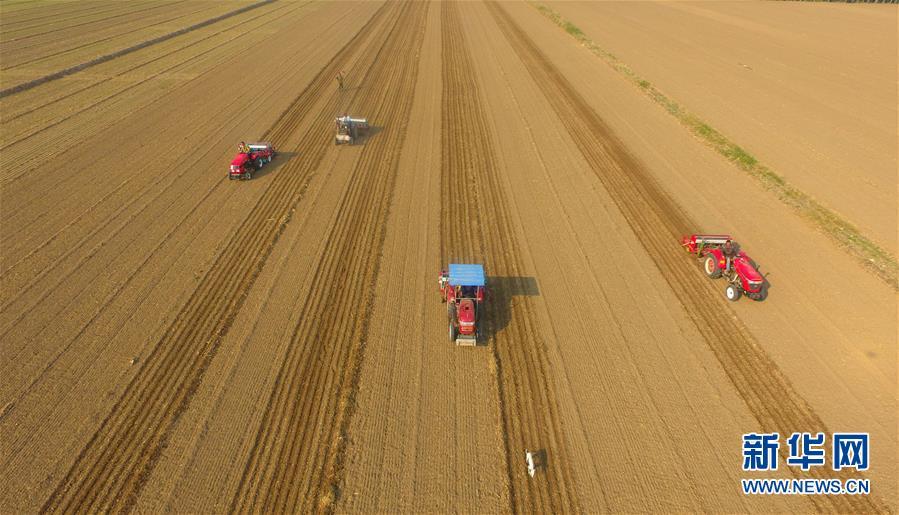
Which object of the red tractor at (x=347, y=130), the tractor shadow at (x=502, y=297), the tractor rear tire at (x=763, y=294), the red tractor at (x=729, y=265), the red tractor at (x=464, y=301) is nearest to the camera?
the red tractor at (x=464, y=301)

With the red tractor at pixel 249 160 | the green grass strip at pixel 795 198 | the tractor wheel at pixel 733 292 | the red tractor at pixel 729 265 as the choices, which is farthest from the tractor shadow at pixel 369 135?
the green grass strip at pixel 795 198

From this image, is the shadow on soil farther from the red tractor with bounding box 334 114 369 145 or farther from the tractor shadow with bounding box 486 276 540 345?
the red tractor with bounding box 334 114 369 145

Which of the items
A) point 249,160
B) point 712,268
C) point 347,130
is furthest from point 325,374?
point 347,130

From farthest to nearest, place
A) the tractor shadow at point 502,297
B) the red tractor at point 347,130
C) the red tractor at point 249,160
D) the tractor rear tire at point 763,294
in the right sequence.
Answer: the red tractor at point 347,130 < the red tractor at point 249,160 < the tractor rear tire at point 763,294 < the tractor shadow at point 502,297

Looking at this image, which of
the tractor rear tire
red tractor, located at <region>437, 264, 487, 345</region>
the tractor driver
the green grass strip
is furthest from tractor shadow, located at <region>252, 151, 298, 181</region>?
the green grass strip

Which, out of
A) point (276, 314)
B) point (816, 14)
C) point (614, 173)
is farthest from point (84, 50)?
point (816, 14)

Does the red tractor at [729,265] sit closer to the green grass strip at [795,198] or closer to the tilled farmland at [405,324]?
the tilled farmland at [405,324]
